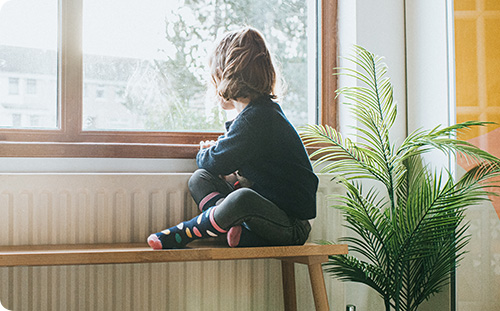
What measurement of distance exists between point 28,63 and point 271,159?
3.76ft

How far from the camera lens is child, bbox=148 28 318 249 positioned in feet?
6.26

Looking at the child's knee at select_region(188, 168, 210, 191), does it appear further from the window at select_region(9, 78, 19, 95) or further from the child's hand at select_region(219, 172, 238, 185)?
the window at select_region(9, 78, 19, 95)

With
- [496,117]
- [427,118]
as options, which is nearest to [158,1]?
[427,118]

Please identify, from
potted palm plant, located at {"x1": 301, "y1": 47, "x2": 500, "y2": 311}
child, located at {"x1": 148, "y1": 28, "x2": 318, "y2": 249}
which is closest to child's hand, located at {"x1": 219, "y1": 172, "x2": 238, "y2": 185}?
child, located at {"x1": 148, "y1": 28, "x2": 318, "y2": 249}

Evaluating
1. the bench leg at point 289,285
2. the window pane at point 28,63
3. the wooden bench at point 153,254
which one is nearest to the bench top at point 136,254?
the wooden bench at point 153,254

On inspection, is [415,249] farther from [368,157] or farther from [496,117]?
[496,117]

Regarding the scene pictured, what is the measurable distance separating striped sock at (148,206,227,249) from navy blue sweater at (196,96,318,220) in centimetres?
23

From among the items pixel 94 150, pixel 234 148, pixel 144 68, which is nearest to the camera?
pixel 234 148

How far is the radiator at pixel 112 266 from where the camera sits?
2.10 m

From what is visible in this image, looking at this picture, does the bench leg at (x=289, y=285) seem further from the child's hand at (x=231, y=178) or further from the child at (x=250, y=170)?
the child's hand at (x=231, y=178)

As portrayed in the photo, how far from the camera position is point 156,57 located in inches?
98.3

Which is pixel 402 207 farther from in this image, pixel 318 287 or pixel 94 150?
pixel 94 150

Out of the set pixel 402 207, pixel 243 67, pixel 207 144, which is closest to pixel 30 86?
pixel 207 144

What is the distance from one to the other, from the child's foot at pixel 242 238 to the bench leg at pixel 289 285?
378 millimetres
